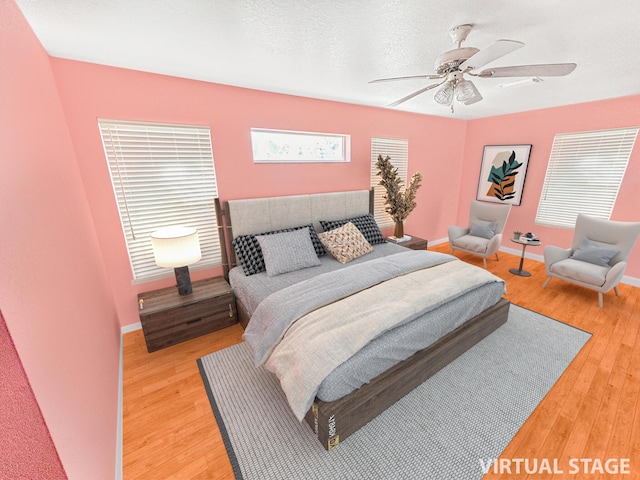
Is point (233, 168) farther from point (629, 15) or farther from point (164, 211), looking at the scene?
point (629, 15)

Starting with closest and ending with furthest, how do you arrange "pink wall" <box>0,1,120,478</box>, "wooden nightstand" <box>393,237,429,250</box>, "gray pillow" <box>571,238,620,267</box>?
1. "pink wall" <box>0,1,120,478</box>
2. "gray pillow" <box>571,238,620,267</box>
3. "wooden nightstand" <box>393,237,429,250</box>

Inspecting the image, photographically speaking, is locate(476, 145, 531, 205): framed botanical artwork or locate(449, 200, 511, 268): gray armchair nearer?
locate(449, 200, 511, 268): gray armchair

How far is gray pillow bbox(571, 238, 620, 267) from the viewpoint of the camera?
316cm

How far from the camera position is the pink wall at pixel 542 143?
3.40 metres

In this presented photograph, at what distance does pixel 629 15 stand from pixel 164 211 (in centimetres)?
374

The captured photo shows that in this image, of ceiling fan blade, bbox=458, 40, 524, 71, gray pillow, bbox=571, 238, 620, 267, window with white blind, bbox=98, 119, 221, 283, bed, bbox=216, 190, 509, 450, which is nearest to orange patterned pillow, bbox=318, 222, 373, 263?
bed, bbox=216, 190, 509, 450

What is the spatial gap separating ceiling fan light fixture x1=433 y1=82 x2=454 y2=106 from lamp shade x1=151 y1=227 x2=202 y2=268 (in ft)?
7.95

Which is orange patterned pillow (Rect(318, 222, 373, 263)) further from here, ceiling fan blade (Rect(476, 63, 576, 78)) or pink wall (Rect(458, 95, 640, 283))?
pink wall (Rect(458, 95, 640, 283))

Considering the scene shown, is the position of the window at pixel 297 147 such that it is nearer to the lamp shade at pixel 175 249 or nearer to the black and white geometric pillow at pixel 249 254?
the black and white geometric pillow at pixel 249 254

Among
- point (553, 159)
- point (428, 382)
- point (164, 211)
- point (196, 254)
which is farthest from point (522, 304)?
point (164, 211)

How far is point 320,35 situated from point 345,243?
2.02 m

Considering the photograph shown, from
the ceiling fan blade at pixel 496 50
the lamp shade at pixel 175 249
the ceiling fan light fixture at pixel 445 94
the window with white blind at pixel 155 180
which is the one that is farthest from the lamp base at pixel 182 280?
the ceiling fan blade at pixel 496 50

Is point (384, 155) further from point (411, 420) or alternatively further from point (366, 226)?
point (411, 420)

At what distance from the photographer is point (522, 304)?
10.4 feet
